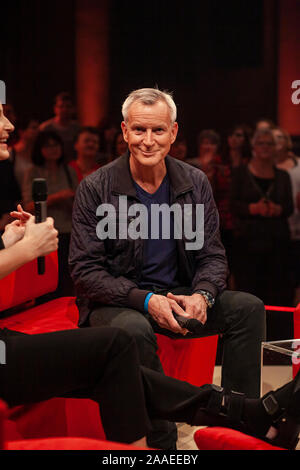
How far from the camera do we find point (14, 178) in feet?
14.8

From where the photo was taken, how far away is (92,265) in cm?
284

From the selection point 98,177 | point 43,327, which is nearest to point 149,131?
point 98,177

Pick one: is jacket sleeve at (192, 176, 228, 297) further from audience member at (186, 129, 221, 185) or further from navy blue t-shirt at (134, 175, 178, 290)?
audience member at (186, 129, 221, 185)

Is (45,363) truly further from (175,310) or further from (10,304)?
(10,304)

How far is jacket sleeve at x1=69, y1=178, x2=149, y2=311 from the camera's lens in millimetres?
2771

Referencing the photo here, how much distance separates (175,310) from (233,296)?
34 centimetres

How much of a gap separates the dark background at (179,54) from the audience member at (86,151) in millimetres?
186

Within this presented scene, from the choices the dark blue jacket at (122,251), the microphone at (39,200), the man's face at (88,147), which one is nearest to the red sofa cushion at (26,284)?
the dark blue jacket at (122,251)

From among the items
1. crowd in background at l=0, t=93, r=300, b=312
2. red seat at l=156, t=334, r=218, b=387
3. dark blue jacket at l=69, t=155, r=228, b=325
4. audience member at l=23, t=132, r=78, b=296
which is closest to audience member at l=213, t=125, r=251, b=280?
crowd in background at l=0, t=93, r=300, b=312

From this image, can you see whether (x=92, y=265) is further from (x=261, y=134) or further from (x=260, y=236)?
(x=261, y=134)

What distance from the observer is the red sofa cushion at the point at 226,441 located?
1.96 meters

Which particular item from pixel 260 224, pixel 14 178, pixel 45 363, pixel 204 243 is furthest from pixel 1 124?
pixel 260 224

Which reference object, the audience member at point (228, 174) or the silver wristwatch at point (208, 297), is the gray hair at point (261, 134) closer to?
the audience member at point (228, 174)

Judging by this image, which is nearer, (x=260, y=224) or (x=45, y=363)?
(x=45, y=363)
